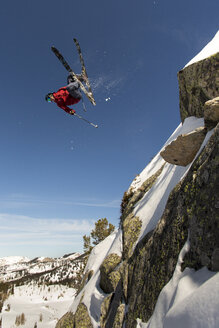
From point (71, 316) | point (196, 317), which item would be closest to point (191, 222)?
point (196, 317)

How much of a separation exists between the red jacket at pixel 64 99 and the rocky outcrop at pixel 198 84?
291 inches

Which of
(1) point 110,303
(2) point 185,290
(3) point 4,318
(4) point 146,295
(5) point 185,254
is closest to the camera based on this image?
(2) point 185,290

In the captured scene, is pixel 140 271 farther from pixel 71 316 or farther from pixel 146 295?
pixel 71 316

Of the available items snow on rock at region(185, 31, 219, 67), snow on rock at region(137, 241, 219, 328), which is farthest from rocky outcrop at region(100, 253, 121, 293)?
A: snow on rock at region(185, 31, 219, 67)

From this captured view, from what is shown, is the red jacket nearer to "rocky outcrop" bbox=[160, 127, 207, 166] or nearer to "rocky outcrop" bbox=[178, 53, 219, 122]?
"rocky outcrop" bbox=[178, 53, 219, 122]

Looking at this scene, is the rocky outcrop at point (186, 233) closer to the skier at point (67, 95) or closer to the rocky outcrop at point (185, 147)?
the rocky outcrop at point (185, 147)

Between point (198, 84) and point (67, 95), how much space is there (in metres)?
8.39

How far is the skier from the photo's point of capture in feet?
38.3

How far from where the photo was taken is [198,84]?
8250 millimetres

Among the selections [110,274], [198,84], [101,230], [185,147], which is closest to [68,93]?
[198,84]

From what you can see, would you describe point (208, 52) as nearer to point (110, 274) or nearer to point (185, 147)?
point (185, 147)

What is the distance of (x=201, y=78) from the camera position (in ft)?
26.2

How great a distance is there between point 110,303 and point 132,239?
336 cm

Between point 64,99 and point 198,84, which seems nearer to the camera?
point 198,84
